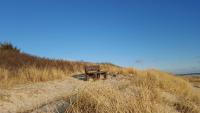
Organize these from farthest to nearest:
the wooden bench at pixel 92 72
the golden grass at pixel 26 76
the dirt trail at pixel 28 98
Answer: the wooden bench at pixel 92 72 → the golden grass at pixel 26 76 → the dirt trail at pixel 28 98

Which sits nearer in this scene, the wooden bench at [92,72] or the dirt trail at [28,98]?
the dirt trail at [28,98]

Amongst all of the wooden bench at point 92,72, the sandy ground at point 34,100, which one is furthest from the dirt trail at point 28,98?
the wooden bench at point 92,72

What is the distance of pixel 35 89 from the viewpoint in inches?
447

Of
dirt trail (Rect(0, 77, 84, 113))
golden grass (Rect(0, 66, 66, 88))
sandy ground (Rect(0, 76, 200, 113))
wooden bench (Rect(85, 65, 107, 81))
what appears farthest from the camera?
wooden bench (Rect(85, 65, 107, 81))

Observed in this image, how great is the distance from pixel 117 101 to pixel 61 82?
8804mm

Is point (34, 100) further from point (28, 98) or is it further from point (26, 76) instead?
point (26, 76)

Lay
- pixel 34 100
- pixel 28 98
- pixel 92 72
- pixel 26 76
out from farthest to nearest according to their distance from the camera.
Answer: pixel 92 72 < pixel 26 76 < pixel 28 98 < pixel 34 100

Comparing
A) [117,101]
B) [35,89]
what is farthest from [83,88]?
[35,89]

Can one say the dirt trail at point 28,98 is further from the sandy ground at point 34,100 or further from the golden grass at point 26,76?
the golden grass at point 26,76

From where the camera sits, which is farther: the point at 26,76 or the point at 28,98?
the point at 26,76

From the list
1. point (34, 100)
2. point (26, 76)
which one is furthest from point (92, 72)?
point (34, 100)

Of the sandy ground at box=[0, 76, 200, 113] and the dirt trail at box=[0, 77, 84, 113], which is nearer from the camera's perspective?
the sandy ground at box=[0, 76, 200, 113]

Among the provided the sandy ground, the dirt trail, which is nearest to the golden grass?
the sandy ground

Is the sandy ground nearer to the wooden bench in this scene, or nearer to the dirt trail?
the dirt trail
